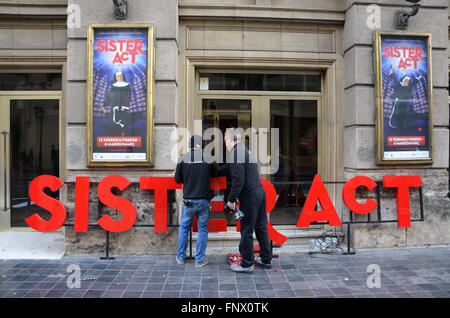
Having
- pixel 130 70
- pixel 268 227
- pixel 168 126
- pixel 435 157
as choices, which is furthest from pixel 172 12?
pixel 435 157

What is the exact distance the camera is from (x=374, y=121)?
6016mm

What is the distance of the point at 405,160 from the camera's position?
6.02 m

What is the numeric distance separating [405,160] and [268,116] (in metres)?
2.91

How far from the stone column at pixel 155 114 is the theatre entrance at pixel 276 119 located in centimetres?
112

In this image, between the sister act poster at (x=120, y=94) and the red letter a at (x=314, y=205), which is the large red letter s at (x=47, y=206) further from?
the red letter a at (x=314, y=205)

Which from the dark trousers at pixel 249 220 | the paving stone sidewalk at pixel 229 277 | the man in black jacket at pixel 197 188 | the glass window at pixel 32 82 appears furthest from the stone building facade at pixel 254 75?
the dark trousers at pixel 249 220

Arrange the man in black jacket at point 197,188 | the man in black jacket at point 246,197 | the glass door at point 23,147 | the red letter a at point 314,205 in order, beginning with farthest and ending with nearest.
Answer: the glass door at point 23,147 < the red letter a at point 314,205 < the man in black jacket at point 197,188 < the man in black jacket at point 246,197

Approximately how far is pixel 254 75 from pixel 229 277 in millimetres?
4308

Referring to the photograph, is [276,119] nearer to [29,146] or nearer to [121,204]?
[121,204]

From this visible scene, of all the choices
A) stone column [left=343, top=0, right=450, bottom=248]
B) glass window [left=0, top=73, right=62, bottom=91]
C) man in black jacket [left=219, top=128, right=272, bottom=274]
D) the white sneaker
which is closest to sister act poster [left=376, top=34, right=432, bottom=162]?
stone column [left=343, top=0, right=450, bottom=248]

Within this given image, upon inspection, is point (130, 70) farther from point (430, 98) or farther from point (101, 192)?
point (430, 98)

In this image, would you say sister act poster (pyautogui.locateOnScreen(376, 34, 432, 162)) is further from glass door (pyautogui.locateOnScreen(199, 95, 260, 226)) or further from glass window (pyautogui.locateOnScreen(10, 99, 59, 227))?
glass window (pyautogui.locateOnScreen(10, 99, 59, 227))

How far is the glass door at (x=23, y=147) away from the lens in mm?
6840

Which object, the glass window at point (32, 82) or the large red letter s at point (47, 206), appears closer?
the large red letter s at point (47, 206)
